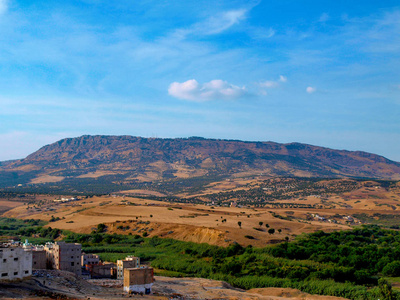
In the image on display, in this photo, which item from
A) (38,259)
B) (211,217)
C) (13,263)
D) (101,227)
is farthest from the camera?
(211,217)

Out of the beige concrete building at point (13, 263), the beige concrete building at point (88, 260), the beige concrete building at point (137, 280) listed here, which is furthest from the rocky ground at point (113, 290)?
the beige concrete building at point (88, 260)

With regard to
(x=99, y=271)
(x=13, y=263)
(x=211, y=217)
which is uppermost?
(x=13, y=263)

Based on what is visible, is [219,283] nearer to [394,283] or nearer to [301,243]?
[394,283]

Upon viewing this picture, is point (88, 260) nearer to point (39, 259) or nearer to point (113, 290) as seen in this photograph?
point (39, 259)

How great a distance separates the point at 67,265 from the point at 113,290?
35.3 feet

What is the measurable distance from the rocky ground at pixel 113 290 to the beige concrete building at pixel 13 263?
2.38ft

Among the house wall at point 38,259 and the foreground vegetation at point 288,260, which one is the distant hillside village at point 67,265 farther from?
the foreground vegetation at point 288,260

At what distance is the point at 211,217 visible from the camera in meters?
110

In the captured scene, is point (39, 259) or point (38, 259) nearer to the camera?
point (38, 259)

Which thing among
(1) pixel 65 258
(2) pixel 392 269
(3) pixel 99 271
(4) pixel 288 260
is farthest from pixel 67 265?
(2) pixel 392 269

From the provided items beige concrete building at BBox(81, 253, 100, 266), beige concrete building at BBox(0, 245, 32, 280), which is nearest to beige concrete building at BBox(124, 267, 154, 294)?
beige concrete building at BBox(0, 245, 32, 280)

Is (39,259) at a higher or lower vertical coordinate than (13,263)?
lower

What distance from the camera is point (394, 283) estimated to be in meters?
54.6

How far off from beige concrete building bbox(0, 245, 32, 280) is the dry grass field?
1741 inches
